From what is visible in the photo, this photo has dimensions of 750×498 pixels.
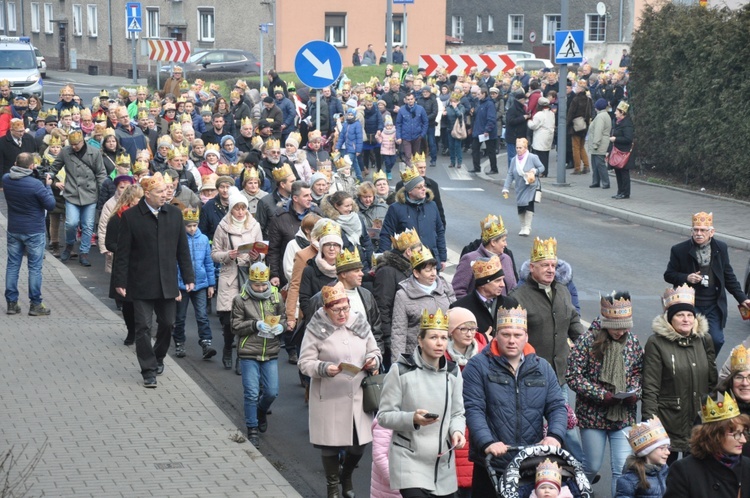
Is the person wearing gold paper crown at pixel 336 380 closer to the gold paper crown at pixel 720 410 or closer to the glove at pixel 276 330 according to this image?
the glove at pixel 276 330

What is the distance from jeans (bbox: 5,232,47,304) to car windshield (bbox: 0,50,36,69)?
1290 inches

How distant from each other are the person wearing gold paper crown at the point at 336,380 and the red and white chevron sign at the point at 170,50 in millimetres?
28795

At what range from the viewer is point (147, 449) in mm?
9930

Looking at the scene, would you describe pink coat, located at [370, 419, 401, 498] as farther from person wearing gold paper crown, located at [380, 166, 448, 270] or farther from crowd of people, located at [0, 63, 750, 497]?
person wearing gold paper crown, located at [380, 166, 448, 270]

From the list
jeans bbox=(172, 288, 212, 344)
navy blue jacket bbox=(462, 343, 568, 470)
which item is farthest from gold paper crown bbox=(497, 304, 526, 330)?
jeans bbox=(172, 288, 212, 344)

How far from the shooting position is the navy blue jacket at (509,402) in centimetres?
720

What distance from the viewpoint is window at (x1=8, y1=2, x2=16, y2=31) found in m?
76.2

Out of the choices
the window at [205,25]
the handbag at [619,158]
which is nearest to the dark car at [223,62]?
the window at [205,25]

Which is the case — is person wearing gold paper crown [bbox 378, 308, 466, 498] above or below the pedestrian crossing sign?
below

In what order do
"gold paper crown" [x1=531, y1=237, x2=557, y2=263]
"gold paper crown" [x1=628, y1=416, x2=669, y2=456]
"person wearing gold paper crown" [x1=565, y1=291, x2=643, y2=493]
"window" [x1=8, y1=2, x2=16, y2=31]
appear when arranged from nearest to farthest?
"gold paper crown" [x1=628, y1=416, x2=669, y2=456] < "person wearing gold paper crown" [x1=565, y1=291, x2=643, y2=493] < "gold paper crown" [x1=531, y1=237, x2=557, y2=263] < "window" [x1=8, y1=2, x2=16, y2=31]

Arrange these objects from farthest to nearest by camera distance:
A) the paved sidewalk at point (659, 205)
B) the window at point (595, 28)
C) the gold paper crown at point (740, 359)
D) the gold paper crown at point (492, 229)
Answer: the window at point (595, 28)
the paved sidewalk at point (659, 205)
the gold paper crown at point (492, 229)
the gold paper crown at point (740, 359)

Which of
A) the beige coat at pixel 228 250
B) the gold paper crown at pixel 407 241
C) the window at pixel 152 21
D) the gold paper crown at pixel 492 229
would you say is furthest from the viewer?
the window at pixel 152 21

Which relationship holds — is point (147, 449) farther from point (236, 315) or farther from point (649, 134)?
point (649, 134)

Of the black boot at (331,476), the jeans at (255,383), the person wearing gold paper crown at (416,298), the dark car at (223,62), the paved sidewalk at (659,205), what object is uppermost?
the dark car at (223,62)
